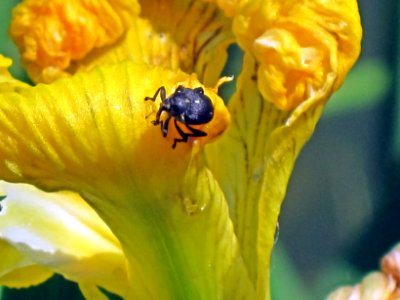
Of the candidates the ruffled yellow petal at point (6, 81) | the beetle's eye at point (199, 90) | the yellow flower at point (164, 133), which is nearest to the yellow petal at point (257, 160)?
the yellow flower at point (164, 133)

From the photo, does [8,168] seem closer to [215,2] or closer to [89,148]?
[89,148]

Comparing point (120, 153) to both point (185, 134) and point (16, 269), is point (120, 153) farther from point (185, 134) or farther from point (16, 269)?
point (16, 269)

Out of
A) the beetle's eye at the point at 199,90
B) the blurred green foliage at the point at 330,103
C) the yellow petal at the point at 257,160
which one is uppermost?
the beetle's eye at the point at 199,90

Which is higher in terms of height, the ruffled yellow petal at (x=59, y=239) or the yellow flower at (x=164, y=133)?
the yellow flower at (x=164, y=133)

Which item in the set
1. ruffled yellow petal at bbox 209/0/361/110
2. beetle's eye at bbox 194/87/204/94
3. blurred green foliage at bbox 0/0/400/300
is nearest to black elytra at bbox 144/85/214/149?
beetle's eye at bbox 194/87/204/94

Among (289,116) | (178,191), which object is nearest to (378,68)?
(289,116)

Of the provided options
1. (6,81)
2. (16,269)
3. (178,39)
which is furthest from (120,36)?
(16,269)

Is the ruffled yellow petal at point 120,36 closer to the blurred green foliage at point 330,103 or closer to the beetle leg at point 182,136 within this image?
the blurred green foliage at point 330,103
